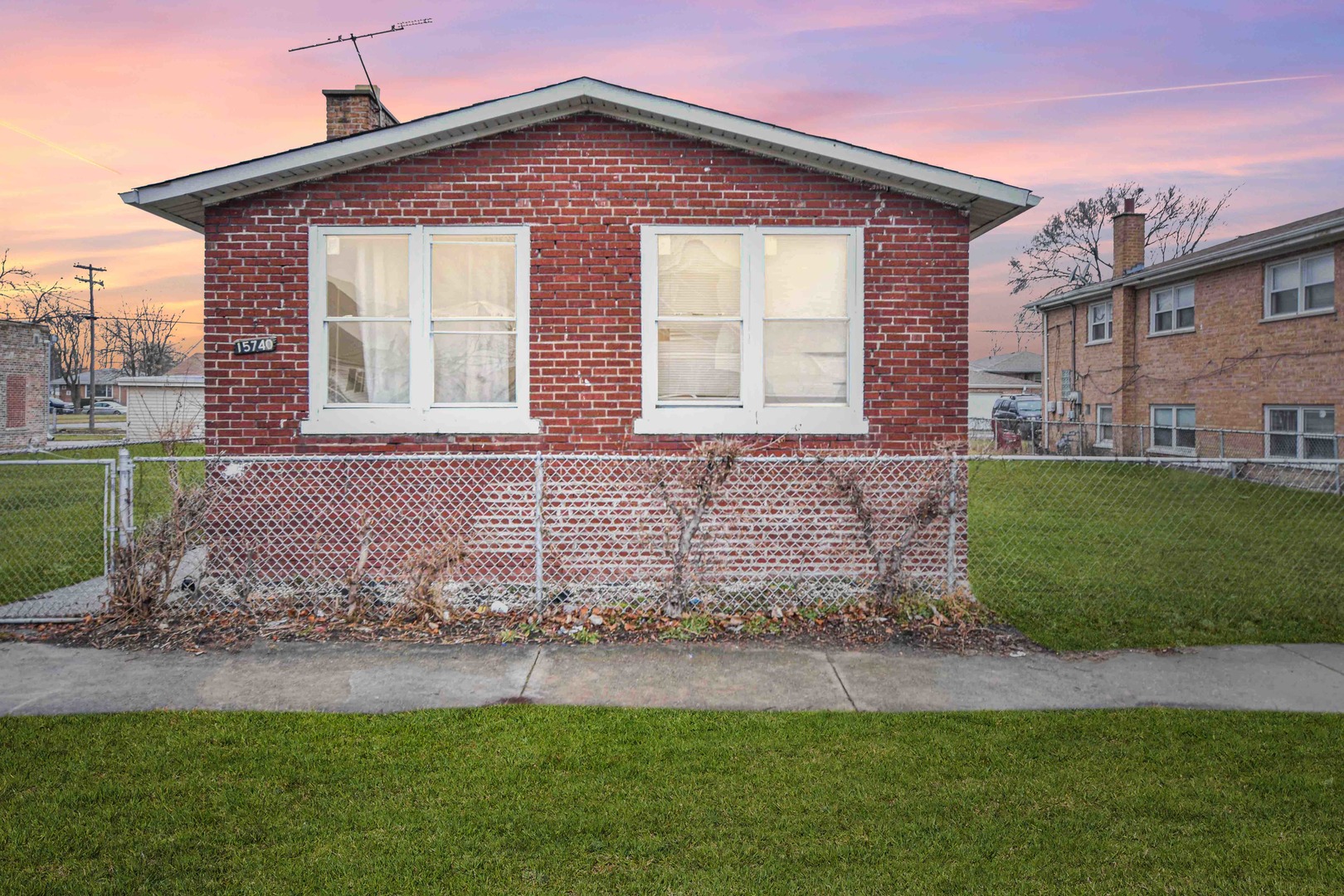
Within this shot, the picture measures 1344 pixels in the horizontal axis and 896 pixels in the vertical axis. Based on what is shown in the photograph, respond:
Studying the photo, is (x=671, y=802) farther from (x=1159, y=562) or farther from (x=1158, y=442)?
(x=1158, y=442)

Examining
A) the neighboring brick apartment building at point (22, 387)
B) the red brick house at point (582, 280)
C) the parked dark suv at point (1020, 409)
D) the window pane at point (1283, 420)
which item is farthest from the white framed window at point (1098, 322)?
the neighboring brick apartment building at point (22, 387)

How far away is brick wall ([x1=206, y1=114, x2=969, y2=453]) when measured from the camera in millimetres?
7453

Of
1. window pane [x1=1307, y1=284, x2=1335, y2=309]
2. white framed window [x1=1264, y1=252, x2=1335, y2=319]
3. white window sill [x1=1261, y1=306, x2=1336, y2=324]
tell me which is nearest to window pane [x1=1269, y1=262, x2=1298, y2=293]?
white framed window [x1=1264, y1=252, x2=1335, y2=319]

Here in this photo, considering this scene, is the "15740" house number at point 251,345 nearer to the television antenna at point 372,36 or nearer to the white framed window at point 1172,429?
the television antenna at point 372,36

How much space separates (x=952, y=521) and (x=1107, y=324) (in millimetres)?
20988

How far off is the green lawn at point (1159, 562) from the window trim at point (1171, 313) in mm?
5957

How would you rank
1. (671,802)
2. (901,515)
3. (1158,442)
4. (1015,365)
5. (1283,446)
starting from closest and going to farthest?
(671,802) → (901,515) → (1283,446) → (1158,442) → (1015,365)

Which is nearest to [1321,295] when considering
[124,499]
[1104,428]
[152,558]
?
[1104,428]

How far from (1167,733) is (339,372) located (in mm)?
6906

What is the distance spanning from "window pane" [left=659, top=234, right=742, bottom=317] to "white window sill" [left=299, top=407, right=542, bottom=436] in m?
1.73

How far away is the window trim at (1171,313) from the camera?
66.3 feet

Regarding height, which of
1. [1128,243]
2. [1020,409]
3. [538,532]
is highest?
[1128,243]

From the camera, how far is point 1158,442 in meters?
21.9

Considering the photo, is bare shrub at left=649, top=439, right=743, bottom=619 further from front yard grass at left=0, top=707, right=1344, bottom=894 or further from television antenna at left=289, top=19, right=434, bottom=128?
television antenna at left=289, top=19, right=434, bottom=128
